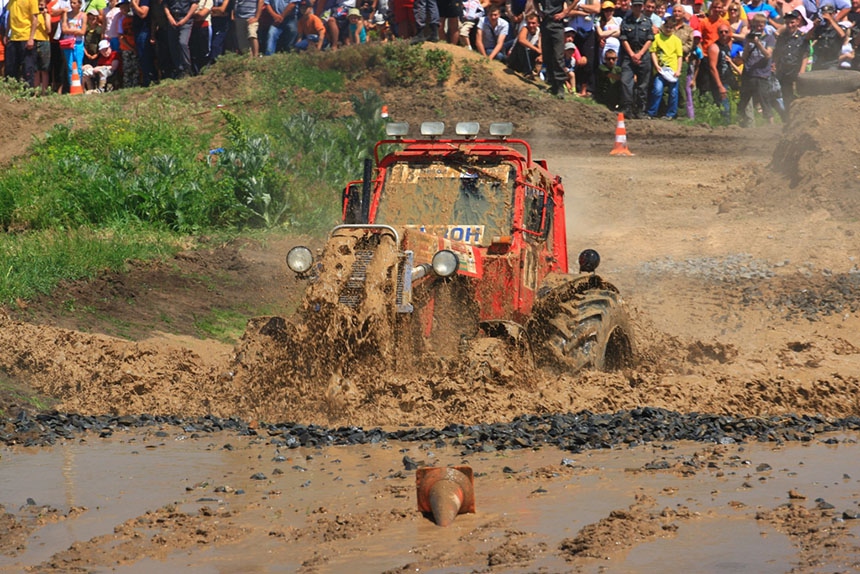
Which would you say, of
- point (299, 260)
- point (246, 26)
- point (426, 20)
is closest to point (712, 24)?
point (426, 20)

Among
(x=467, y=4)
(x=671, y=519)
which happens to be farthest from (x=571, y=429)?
(x=467, y=4)

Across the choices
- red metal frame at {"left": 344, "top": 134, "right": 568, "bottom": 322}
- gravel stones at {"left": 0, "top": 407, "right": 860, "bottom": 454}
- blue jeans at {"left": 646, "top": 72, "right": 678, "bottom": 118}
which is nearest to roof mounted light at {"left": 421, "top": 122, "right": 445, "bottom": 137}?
red metal frame at {"left": 344, "top": 134, "right": 568, "bottom": 322}

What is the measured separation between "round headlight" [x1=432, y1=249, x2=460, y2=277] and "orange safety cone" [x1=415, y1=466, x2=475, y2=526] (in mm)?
3118

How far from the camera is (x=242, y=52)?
25.4 m

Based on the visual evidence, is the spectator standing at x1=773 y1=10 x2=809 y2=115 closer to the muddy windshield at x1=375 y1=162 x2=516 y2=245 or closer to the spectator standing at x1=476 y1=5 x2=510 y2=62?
the spectator standing at x1=476 y1=5 x2=510 y2=62

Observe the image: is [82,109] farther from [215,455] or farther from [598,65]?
[215,455]

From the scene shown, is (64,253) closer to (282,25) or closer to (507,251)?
(507,251)

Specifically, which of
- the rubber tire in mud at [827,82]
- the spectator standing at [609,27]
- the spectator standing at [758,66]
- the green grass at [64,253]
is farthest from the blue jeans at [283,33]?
the rubber tire in mud at [827,82]

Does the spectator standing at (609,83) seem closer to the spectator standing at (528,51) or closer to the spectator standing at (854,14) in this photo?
the spectator standing at (528,51)

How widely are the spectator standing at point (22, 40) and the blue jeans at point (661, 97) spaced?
38.3 ft

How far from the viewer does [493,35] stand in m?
25.3

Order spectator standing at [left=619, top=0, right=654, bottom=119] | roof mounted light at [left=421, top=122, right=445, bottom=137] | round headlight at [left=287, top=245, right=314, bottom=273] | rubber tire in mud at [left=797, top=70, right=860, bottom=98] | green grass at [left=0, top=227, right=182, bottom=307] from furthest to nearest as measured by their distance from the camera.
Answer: spectator standing at [left=619, top=0, right=654, bottom=119], rubber tire in mud at [left=797, top=70, right=860, bottom=98], green grass at [left=0, top=227, right=182, bottom=307], roof mounted light at [left=421, top=122, right=445, bottom=137], round headlight at [left=287, top=245, right=314, bottom=273]

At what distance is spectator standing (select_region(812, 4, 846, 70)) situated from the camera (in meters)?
23.9

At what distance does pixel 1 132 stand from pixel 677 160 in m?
11.6
